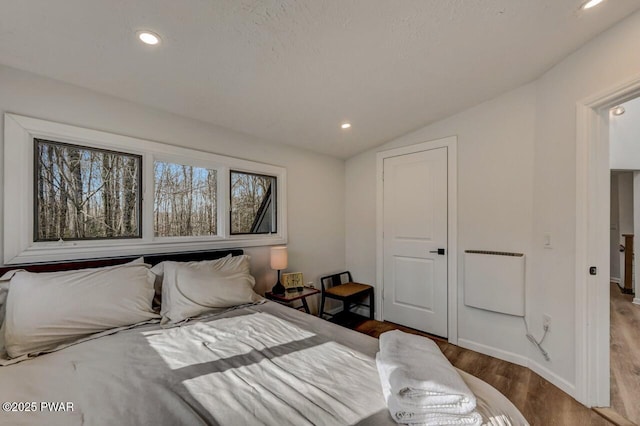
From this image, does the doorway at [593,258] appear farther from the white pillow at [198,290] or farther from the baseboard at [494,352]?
the white pillow at [198,290]

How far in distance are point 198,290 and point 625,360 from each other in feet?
11.9

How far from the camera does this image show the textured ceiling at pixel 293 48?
1.40 metres

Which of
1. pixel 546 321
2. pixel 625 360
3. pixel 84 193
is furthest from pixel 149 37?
pixel 625 360

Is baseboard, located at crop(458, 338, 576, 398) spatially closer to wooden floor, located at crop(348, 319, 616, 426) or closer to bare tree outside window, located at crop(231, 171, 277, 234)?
wooden floor, located at crop(348, 319, 616, 426)

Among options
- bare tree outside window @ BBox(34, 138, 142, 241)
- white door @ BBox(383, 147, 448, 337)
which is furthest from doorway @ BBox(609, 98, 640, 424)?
bare tree outside window @ BBox(34, 138, 142, 241)

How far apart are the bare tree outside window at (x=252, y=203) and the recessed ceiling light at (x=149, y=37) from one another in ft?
4.55

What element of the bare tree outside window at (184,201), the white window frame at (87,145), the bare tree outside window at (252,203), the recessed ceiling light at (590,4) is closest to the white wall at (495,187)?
the recessed ceiling light at (590,4)

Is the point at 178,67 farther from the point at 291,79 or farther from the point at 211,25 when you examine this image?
the point at 291,79

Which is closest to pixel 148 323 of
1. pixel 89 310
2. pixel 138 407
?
pixel 89 310

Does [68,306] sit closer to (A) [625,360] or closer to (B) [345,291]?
(B) [345,291]

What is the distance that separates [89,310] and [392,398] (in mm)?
1659

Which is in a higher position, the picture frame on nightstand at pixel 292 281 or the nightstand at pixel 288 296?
the picture frame on nightstand at pixel 292 281

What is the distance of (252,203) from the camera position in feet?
9.87

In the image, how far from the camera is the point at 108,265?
1.91m
